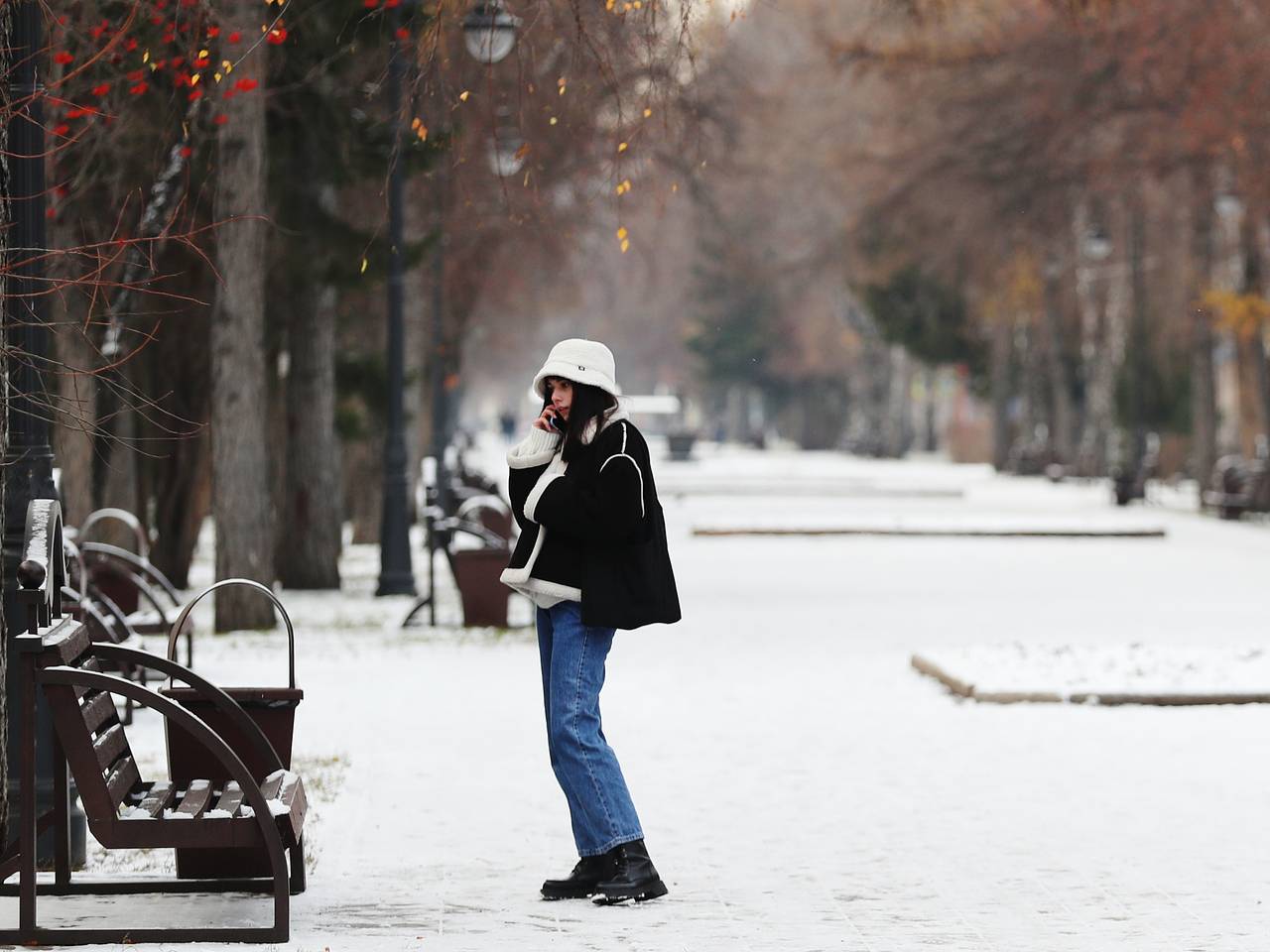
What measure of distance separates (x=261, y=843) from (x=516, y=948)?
30.5 inches

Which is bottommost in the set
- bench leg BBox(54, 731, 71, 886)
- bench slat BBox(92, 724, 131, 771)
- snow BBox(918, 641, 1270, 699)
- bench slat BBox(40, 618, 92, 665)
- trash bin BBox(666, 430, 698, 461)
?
snow BBox(918, 641, 1270, 699)

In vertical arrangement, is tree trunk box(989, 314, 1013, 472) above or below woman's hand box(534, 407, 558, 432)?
above

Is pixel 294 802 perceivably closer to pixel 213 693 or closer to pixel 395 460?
pixel 213 693

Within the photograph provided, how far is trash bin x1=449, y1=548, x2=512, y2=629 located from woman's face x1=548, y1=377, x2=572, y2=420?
1017 cm

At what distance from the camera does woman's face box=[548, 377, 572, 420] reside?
747 centimetres

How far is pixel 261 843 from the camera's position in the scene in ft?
22.1

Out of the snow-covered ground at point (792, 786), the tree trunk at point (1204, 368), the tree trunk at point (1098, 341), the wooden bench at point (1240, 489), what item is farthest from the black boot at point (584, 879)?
the tree trunk at point (1098, 341)

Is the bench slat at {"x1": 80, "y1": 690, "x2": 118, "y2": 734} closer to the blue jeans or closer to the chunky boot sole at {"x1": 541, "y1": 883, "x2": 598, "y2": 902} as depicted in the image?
the blue jeans

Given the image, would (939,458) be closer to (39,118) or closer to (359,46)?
(359,46)

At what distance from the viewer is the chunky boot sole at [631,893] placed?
7441mm

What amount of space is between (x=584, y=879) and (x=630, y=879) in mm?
150

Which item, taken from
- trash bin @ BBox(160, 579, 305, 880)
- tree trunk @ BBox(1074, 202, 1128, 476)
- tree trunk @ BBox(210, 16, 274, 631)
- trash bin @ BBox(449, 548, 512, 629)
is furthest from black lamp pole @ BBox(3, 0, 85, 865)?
tree trunk @ BBox(1074, 202, 1128, 476)

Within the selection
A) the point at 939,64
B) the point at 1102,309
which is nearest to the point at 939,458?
the point at 1102,309

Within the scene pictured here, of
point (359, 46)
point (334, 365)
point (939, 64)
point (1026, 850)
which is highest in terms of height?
point (939, 64)
